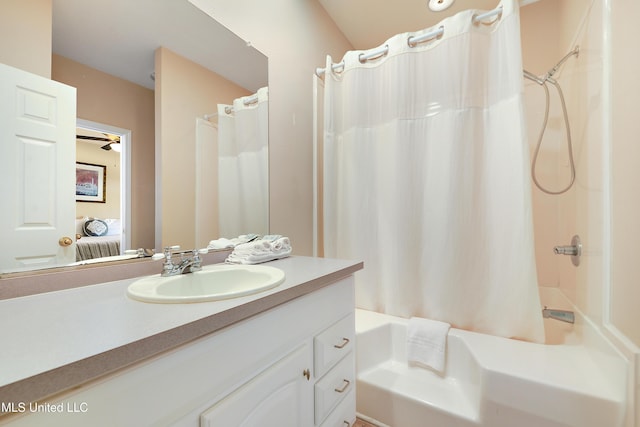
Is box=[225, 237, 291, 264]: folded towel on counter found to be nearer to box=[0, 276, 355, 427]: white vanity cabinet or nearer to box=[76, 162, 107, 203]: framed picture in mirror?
box=[0, 276, 355, 427]: white vanity cabinet

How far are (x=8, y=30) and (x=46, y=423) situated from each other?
915 mm

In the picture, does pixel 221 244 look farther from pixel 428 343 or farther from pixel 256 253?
pixel 428 343

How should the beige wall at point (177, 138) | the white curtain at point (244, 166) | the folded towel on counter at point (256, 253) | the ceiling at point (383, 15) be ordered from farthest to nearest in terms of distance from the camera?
the ceiling at point (383, 15) → the white curtain at point (244, 166) → the folded towel on counter at point (256, 253) → the beige wall at point (177, 138)

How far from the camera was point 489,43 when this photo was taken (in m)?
1.42

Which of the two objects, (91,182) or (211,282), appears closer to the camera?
(91,182)

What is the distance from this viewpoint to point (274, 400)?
2.28 feet

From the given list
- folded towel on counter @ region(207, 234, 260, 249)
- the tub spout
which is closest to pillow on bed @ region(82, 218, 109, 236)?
folded towel on counter @ region(207, 234, 260, 249)

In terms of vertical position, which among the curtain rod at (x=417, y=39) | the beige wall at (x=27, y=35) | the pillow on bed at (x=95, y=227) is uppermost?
the curtain rod at (x=417, y=39)

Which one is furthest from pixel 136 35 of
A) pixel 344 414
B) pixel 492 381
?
pixel 492 381

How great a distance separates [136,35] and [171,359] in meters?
1.09

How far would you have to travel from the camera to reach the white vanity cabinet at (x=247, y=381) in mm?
419

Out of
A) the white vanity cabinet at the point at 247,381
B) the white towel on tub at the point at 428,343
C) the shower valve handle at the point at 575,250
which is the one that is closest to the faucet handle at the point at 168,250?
the white vanity cabinet at the point at 247,381

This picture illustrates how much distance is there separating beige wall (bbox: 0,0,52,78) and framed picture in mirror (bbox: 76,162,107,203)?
0.86 ft

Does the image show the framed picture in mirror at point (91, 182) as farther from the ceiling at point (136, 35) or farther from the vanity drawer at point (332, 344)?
the vanity drawer at point (332, 344)
